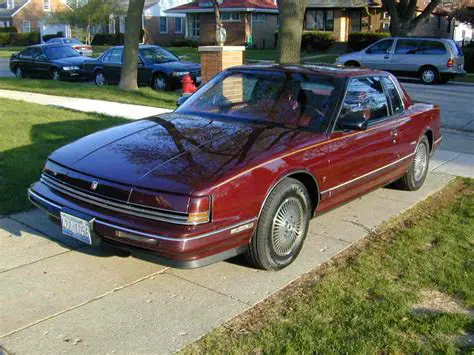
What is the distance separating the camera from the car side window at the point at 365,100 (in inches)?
202

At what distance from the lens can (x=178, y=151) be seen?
4258 millimetres

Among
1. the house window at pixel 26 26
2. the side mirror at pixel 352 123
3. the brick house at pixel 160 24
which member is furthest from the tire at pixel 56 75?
the house window at pixel 26 26

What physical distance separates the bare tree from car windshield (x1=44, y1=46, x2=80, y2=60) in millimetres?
15609

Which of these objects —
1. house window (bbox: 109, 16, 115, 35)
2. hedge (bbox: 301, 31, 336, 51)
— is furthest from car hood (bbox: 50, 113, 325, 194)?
house window (bbox: 109, 16, 115, 35)

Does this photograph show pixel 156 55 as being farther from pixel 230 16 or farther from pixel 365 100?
pixel 230 16

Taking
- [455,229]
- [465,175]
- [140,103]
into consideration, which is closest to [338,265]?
[455,229]

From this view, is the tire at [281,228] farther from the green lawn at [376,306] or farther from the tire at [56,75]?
the tire at [56,75]

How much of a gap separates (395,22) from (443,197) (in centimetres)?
2309

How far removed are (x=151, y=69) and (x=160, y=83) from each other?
545mm

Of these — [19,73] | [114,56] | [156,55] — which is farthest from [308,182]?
[19,73]

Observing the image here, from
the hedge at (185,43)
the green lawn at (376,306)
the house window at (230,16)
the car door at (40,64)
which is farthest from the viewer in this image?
the hedge at (185,43)

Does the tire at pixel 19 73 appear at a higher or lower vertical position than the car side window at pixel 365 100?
higher

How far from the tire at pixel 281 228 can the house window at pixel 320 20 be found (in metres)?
40.6

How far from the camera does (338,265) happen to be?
4.62 m
